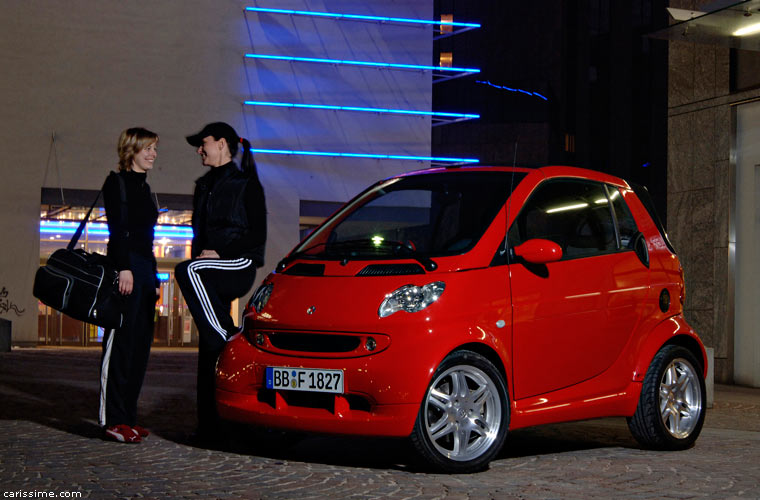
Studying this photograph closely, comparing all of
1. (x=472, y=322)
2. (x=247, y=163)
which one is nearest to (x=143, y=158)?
(x=247, y=163)

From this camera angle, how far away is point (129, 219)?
7.14 m

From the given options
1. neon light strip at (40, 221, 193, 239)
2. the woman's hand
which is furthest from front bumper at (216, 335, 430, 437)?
neon light strip at (40, 221, 193, 239)

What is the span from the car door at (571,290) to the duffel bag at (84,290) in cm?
244

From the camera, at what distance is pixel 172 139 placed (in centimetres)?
2905

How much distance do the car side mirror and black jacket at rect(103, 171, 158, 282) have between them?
7.80 ft

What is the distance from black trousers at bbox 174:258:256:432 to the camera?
7039 millimetres

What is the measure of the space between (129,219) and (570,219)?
8.94ft

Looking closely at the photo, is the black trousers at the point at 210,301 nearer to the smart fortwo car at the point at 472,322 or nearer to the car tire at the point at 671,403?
the smart fortwo car at the point at 472,322

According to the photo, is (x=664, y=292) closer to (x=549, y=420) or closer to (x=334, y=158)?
(x=549, y=420)

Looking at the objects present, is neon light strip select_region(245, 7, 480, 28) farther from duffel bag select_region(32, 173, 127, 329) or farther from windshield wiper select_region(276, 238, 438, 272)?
windshield wiper select_region(276, 238, 438, 272)

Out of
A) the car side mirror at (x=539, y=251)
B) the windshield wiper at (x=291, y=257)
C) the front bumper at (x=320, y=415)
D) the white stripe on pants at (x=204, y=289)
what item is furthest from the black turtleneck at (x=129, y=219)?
the car side mirror at (x=539, y=251)

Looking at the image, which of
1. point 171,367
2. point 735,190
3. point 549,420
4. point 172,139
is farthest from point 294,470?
point 172,139

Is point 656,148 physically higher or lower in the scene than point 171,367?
higher

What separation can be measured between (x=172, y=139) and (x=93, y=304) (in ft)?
74.1
